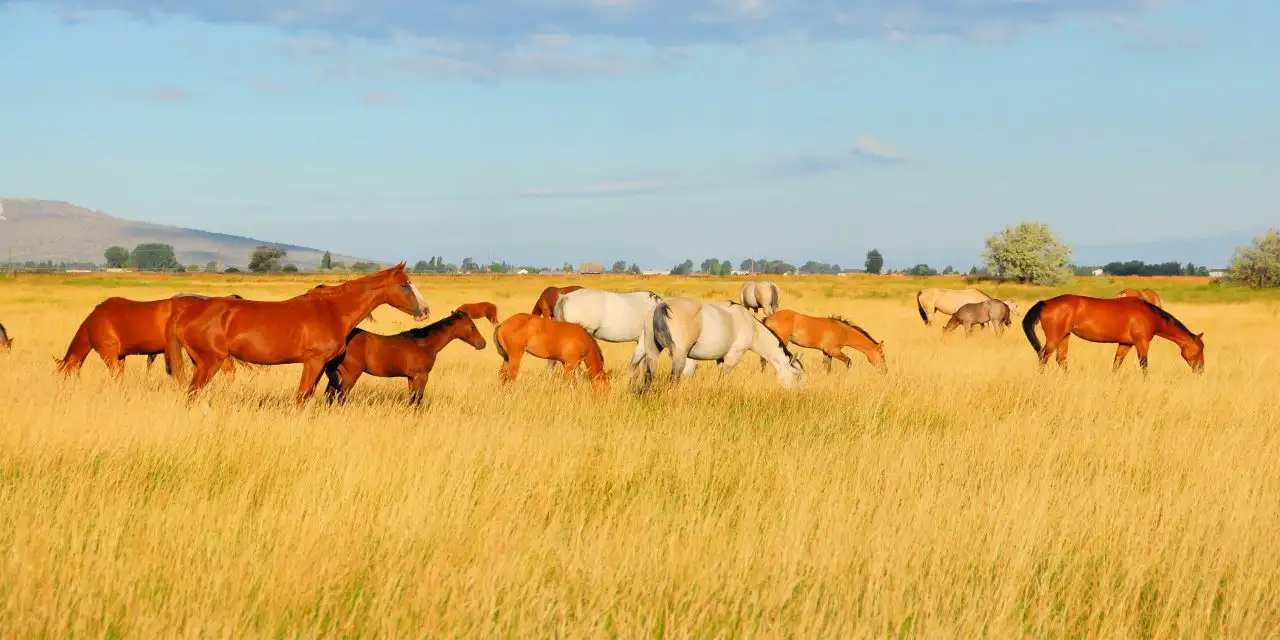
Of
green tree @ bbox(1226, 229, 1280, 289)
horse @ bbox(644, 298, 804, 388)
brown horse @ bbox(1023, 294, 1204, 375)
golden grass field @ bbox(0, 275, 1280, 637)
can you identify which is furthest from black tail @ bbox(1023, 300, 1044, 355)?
green tree @ bbox(1226, 229, 1280, 289)

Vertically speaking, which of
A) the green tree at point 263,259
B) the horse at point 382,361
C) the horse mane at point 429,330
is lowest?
the green tree at point 263,259

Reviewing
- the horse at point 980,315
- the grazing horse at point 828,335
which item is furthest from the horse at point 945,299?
the grazing horse at point 828,335

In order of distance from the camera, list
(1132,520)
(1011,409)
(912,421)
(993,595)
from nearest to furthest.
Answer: (993,595) → (1132,520) → (912,421) → (1011,409)

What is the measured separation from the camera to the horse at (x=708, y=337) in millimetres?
12609

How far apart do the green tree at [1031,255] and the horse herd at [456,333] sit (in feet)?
287

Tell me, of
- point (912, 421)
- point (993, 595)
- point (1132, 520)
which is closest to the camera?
point (993, 595)

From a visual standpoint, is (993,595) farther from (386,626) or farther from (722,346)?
(722,346)

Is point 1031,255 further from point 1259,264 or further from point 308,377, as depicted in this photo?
point 308,377

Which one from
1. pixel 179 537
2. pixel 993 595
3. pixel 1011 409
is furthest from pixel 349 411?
pixel 1011 409

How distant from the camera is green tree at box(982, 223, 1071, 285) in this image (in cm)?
9800

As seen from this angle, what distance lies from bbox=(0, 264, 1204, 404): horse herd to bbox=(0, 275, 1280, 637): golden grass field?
55 cm

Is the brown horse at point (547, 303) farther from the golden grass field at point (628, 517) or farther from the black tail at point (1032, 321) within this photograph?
the black tail at point (1032, 321)

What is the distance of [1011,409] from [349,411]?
7.47m

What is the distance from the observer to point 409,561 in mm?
4902
